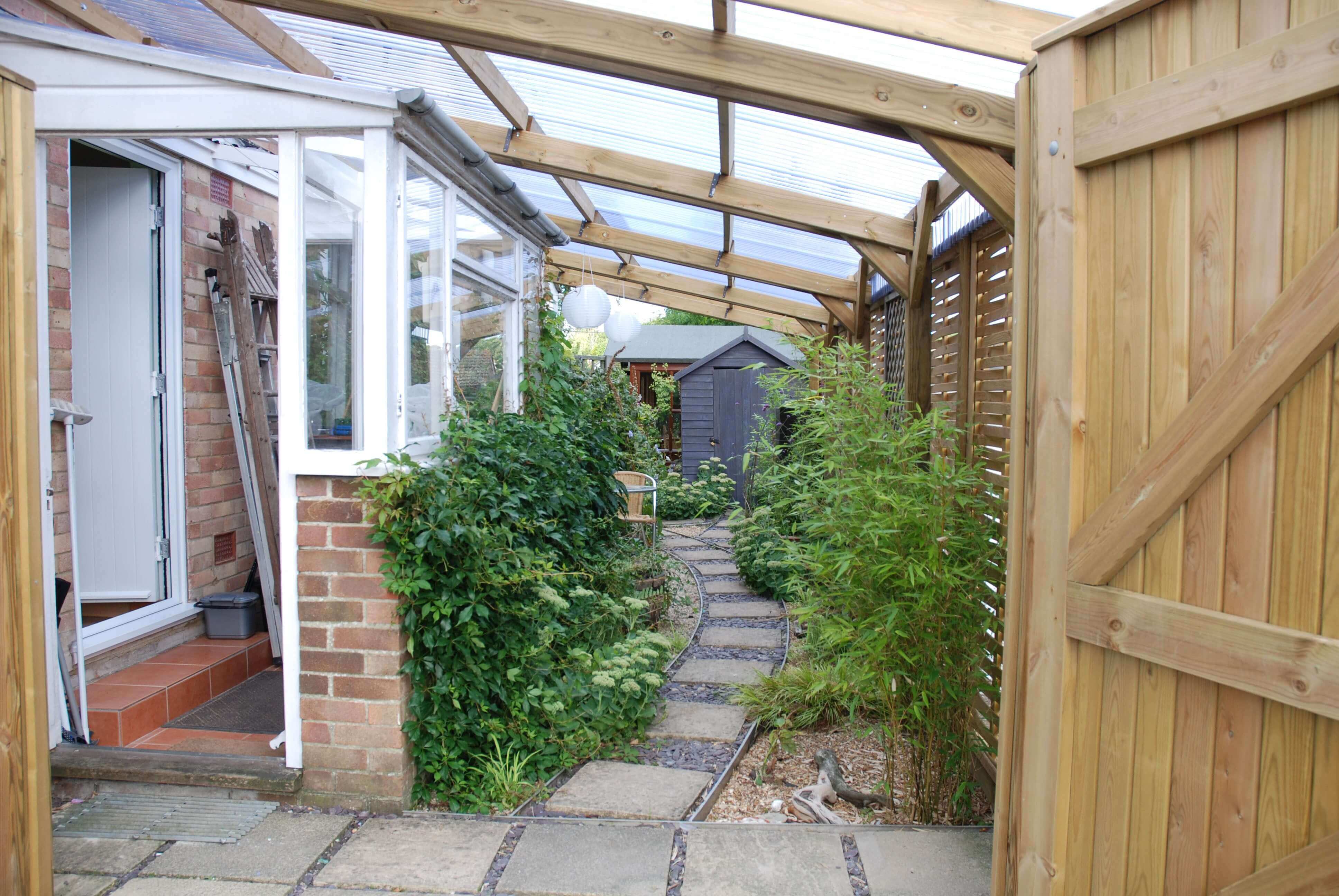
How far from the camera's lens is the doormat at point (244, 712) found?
3670 millimetres

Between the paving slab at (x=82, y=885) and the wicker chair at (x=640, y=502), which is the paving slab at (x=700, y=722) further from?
the wicker chair at (x=640, y=502)

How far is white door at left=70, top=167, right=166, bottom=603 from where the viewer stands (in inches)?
164

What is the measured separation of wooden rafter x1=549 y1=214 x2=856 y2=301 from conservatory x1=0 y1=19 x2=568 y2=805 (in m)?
2.28

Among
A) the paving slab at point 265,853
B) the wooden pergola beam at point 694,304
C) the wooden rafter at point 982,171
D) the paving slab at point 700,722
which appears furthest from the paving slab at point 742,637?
the wooden pergola beam at point 694,304

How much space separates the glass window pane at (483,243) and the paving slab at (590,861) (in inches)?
97.1

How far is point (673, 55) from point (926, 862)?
2733mm

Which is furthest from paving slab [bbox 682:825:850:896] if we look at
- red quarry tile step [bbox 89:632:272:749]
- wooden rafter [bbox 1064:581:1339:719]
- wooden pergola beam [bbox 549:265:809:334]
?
wooden pergola beam [bbox 549:265:809:334]

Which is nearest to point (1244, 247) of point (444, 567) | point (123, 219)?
point (444, 567)

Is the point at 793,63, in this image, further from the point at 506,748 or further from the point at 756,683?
the point at 756,683

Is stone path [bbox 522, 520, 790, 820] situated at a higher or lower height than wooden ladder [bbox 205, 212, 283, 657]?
lower

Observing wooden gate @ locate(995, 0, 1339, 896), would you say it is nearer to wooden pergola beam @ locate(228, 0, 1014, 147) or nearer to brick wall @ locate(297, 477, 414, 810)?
wooden pergola beam @ locate(228, 0, 1014, 147)

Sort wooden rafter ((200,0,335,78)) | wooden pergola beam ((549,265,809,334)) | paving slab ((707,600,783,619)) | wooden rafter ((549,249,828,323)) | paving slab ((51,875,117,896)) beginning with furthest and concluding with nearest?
wooden pergola beam ((549,265,809,334))
wooden rafter ((549,249,828,323))
paving slab ((707,600,783,619))
wooden rafter ((200,0,335,78))
paving slab ((51,875,117,896))

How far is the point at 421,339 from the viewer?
346cm

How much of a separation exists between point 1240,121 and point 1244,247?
241 mm
